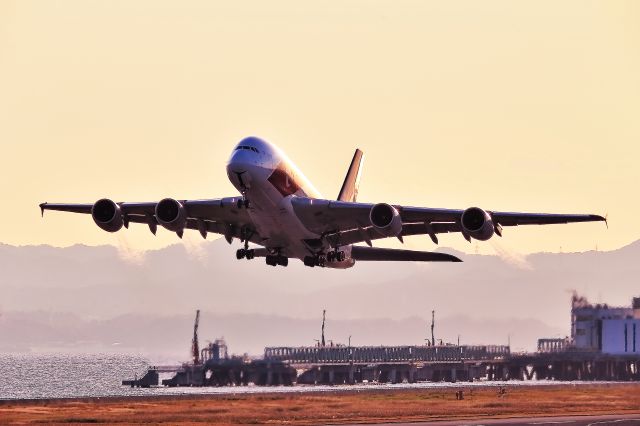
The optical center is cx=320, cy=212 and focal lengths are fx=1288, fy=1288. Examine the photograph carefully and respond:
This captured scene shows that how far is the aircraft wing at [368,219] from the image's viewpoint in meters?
79.4

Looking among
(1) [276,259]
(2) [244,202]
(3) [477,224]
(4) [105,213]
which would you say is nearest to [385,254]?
(1) [276,259]

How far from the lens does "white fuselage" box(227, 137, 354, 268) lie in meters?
75.8

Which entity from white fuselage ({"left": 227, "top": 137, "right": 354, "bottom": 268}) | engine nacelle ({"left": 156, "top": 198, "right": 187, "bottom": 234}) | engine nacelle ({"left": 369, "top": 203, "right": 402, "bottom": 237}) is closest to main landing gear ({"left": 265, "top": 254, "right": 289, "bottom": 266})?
white fuselage ({"left": 227, "top": 137, "right": 354, "bottom": 268})

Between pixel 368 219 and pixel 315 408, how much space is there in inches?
1514

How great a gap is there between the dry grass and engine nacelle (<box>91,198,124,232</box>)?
2032 centimetres

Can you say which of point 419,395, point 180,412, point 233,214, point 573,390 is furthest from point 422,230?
point 573,390

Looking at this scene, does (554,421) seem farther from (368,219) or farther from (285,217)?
(285,217)

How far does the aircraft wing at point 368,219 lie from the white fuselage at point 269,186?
88cm

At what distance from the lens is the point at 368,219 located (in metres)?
81.4

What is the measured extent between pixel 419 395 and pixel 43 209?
222 ft

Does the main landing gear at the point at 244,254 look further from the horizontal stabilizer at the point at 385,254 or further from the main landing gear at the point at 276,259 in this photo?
the horizontal stabilizer at the point at 385,254

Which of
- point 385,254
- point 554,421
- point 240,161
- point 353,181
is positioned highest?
point 353,181

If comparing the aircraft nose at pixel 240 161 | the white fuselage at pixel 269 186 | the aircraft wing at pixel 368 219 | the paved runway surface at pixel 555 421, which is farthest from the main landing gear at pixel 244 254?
the paved runway surface at pixel 555 421

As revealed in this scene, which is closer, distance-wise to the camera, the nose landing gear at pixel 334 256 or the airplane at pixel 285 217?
the airplane at pixel 285 217
